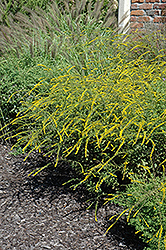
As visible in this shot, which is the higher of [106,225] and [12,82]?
[12,82]

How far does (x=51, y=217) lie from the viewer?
2711 mm

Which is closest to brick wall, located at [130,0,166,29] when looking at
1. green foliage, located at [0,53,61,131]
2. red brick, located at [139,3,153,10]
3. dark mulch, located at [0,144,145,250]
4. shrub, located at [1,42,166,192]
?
red brick, located at [139,3,153,10]

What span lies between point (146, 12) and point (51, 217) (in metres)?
4.77

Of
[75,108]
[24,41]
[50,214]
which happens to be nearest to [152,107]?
[75,108]

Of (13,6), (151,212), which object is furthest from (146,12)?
(151,212)

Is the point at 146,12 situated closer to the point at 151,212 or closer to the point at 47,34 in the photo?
the point at 47,34

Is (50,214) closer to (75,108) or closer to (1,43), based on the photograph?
(75,108)

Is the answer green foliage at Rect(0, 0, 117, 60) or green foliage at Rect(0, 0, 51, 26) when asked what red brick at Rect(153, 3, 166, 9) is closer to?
green foliage at Rect(0, 0, 117, 60)

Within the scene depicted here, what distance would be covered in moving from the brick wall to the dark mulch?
394 centimetres

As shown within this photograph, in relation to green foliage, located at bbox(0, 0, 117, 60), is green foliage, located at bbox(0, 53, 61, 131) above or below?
below

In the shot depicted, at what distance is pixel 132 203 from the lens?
2.32 metres

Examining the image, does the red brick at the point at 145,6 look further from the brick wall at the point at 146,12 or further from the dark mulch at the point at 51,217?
the dark mulch at the point at 51,217

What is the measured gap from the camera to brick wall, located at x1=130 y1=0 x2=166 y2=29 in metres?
6.12

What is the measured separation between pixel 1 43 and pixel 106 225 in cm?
309
